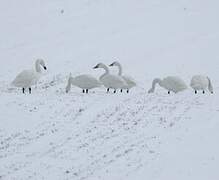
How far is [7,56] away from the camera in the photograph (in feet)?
81.7

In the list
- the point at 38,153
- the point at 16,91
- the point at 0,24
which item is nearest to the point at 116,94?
the point at 16,91

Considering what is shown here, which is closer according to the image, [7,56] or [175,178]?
[175,178]

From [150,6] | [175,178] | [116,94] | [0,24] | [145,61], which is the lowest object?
[175,178]

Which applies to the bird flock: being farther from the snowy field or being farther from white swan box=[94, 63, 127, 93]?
the snowy field

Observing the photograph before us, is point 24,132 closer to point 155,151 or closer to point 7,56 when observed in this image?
point 155,151

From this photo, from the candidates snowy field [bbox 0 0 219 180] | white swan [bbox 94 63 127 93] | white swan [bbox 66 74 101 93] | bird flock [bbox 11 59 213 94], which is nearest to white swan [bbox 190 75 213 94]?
bird flock [bbox 11 59 213 94]

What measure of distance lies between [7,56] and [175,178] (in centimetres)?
1641

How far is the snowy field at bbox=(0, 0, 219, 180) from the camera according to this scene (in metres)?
10.3

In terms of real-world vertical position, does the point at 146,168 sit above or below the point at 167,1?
below

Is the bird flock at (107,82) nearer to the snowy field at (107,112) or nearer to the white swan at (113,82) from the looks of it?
the white swan at (113,82)

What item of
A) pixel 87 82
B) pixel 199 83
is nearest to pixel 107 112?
pixel 87 82

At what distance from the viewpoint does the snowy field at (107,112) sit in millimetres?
10312

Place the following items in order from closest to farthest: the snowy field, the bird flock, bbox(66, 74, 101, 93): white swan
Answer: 1. the snowy field
2. the bird flock
3. bbox(66, 74, 101, 93): white swan

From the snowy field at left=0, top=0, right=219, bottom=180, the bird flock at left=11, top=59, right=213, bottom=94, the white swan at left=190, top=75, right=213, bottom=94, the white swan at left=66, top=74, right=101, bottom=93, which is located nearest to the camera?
the snowy field at left=0, top=0, right=219, bottom=180
